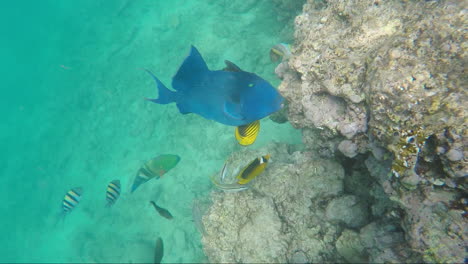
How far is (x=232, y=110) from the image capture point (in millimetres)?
1796

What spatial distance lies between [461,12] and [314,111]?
3.82ft

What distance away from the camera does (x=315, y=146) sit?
2637mm

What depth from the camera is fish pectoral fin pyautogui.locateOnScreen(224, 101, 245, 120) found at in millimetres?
1771

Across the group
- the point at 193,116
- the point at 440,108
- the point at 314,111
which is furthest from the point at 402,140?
the point at 193,116

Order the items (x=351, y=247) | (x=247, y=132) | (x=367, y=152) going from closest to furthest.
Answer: (x=247, y=132)
(x=367, y=152)
(x=351, y=247)

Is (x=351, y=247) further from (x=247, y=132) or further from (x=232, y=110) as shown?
(x=232, y=110)

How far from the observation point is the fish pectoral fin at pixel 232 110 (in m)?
1.77

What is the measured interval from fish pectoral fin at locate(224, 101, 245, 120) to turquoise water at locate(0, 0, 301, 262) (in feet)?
12.0

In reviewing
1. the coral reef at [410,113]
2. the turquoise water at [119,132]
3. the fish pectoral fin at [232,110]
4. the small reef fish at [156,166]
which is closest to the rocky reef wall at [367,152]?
the coral reef at [410,113]

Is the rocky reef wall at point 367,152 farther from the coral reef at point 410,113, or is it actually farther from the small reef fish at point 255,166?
the small reef fish at point 255,166

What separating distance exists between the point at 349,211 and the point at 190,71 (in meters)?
2.15

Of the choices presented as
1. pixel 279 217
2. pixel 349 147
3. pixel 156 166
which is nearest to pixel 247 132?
pixel 349 147

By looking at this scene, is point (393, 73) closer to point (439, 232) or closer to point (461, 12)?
point (461, 12)

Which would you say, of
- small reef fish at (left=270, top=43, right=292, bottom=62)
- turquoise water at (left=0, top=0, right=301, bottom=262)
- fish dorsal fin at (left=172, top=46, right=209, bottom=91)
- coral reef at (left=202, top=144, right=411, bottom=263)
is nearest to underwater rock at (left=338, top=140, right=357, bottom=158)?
coral reef at (left=202, top=144, right=411, bottom=263)
